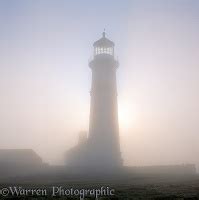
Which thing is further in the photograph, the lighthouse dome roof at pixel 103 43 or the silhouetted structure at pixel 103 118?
the lighthouse dome roof at pixel 103 43

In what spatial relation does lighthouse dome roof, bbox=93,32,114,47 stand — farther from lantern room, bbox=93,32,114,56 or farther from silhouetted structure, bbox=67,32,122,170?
silhouetted structure, bbox=67,32,122,170

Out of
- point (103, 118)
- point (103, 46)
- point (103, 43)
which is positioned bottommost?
point (103, 118)

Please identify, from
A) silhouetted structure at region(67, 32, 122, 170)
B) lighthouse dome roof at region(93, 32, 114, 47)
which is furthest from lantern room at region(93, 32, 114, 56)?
silhouetted structure at region(67, 32, 122, 170)

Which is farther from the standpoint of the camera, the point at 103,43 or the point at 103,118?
the point at 103,43

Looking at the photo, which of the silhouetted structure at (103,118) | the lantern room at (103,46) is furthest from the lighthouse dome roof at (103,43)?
the silhouetted structure at (103,118)

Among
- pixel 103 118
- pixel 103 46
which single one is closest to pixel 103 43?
pixel 103 46

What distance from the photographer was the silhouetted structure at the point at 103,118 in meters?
49.0

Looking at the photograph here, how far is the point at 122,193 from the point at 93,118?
25827mm

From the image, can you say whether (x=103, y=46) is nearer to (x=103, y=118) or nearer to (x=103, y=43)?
(x=103, y=43)

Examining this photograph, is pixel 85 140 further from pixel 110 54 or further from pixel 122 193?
pixel 122 193

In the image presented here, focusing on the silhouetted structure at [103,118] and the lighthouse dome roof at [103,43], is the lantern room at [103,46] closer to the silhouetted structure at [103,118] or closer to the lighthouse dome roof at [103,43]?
the lighthouse dome roof at [103,43]

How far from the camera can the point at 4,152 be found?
186ft

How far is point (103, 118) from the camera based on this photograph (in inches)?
1938

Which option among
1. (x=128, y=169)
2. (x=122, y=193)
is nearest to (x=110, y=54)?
(x=128, y=169)
